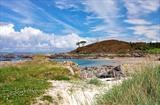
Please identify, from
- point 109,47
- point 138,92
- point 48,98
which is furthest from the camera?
point 109,47

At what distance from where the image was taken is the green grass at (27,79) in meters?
13.7

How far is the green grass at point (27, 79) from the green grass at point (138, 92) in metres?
5.58

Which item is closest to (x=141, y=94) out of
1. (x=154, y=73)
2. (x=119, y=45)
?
(x=154, y=73)

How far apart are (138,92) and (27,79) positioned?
10493 mm

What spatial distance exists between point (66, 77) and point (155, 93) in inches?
504

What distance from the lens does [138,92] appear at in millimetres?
7375

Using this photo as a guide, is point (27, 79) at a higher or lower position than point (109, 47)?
lower

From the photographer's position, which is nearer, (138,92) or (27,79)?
(138,92)

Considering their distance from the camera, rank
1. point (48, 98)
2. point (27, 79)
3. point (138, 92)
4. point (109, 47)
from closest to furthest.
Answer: point (138, 92)
point (48, 98)
point (27, 79)
point (109, 47)

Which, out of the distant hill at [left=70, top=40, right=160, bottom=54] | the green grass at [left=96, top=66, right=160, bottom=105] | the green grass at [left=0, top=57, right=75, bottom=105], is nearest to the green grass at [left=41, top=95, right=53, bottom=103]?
the green grass at [left=0, top=57, right=75, bottom=105]

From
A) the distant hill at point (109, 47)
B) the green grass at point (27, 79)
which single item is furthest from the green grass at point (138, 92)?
the distant hill at point (109, 47)

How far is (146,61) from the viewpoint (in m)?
9.38

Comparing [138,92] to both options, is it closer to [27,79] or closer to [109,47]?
[27,79]

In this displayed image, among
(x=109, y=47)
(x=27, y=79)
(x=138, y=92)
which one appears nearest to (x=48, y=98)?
(x=27, y=79)
